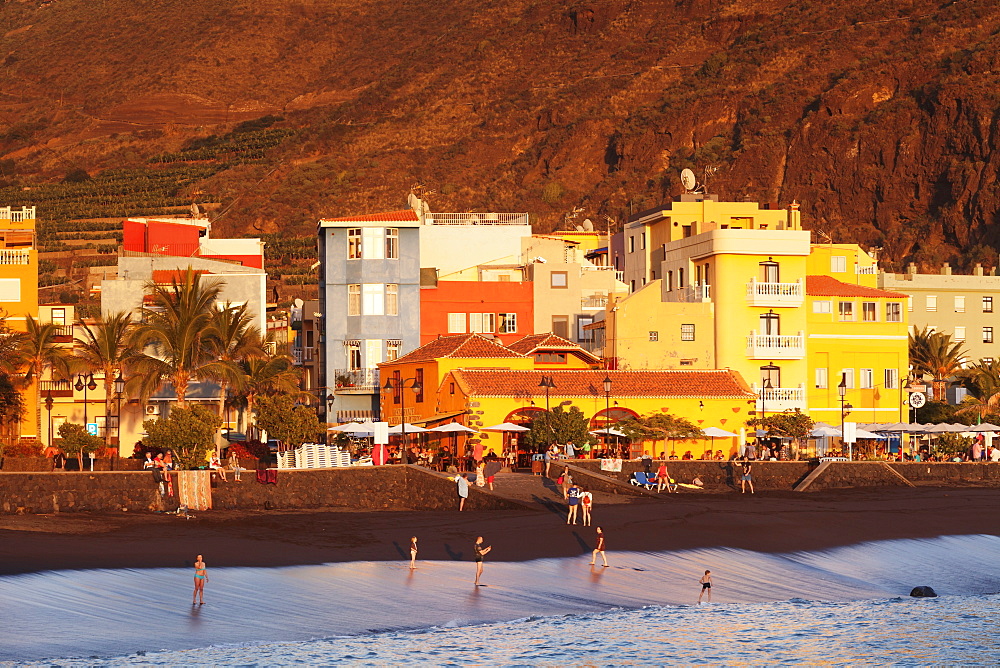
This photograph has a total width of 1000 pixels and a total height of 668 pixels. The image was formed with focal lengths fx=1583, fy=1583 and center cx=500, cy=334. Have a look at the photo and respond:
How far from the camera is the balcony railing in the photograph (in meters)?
64.8

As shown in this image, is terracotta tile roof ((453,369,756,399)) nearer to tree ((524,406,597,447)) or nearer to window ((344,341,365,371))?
tree ((524,406,597,447))

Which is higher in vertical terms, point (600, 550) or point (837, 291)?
point (837, 291)

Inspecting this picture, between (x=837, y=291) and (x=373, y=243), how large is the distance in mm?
21280

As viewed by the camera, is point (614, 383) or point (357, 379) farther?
point (357, 379)

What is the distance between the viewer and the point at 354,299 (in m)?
68.8

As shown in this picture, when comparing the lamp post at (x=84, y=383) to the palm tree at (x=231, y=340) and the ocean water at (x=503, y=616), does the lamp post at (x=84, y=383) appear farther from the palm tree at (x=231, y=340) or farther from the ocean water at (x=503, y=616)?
the ocean water at (x=503, y=616)

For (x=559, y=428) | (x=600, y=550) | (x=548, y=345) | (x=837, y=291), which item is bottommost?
(x=600, y=550)

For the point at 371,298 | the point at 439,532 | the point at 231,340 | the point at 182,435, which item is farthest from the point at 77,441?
the point at 439,532

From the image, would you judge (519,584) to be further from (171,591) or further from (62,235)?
(62,235)

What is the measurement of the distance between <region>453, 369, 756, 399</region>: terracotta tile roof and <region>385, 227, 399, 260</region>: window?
32.6 ft

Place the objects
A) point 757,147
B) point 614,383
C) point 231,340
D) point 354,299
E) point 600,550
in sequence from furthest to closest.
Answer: point 757,147 → point 354,299 → point 231,340 → point 614,383 → point 600,550

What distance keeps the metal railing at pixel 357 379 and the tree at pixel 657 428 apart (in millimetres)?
12200

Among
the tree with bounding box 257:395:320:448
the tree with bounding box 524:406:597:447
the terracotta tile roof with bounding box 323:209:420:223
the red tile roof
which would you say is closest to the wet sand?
the tree with bounding box 524:406:597:447

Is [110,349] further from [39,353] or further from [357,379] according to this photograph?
[357,379]
